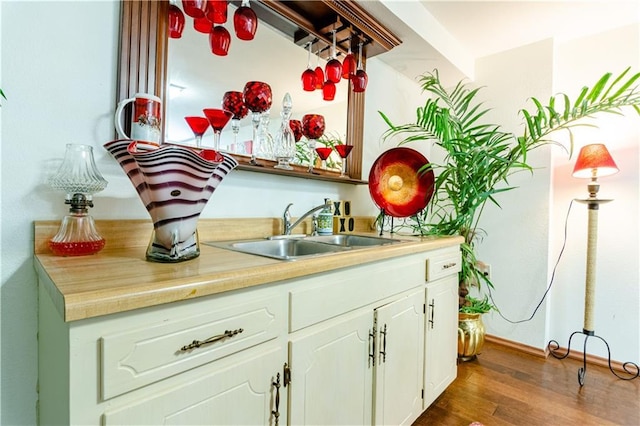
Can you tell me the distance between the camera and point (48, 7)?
0.89 meters

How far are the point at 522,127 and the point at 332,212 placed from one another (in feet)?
5.72

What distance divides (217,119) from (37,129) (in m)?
0.53

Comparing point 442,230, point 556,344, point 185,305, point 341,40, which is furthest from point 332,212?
point 556,344

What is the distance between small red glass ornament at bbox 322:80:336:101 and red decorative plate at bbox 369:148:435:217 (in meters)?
0.44

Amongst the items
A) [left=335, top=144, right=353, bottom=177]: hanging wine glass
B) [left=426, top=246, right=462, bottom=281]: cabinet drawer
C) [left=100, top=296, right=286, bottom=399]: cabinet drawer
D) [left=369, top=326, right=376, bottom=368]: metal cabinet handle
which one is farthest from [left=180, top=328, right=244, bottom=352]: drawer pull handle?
[left=335, top=144, right=353, bottom=177]: hanging wine glass

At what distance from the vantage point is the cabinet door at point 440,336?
1.42 meters

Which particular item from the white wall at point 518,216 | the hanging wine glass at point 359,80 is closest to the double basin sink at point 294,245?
A: the hanging wine glass at point 359,80

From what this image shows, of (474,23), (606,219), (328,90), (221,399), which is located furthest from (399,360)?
(474,23)

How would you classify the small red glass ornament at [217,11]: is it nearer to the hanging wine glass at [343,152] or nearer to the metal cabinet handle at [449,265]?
the hanging wine glass at [343,152]

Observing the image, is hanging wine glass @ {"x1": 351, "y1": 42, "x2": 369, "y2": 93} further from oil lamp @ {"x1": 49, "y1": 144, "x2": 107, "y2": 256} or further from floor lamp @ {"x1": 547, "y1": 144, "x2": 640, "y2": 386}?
floor lamp @ {"x1": 547, "y1": 144, "x2": 640, "y2": 386}

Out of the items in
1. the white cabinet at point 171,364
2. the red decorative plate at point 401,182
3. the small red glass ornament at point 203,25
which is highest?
the small red glass ornament at point 203,25

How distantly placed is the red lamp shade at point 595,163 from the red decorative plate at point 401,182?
1.02 m

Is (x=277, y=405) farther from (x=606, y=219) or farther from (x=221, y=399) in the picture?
(x=606, y=219)

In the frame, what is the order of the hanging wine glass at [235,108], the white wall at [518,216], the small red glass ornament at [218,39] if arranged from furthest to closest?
the white wall at [518,216] < the hanging wine glass at [235,108] < the small red glass ornament at [218,39]
